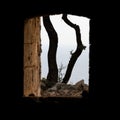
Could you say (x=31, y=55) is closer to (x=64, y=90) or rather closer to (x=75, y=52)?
(x=64, y=90)

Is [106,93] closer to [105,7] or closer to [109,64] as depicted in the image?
[109,64]

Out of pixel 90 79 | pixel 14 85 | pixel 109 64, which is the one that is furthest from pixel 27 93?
pixel 109 64

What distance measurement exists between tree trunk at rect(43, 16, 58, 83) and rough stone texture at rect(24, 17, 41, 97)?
17.6 ft

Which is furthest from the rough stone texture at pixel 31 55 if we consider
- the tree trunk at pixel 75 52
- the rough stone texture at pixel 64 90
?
the tree trunk at pixel 75 52

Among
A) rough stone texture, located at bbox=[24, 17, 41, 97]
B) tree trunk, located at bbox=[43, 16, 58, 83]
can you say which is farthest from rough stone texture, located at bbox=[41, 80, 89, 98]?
tree trunk, located at bbox=[43, 16, 58, 83]

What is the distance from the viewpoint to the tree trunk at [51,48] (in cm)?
1494

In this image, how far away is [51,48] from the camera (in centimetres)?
1517

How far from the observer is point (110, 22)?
675 centimetres

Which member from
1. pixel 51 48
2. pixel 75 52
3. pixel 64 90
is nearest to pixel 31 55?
pixel 64 90

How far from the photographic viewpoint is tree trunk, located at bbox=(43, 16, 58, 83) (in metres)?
14.9

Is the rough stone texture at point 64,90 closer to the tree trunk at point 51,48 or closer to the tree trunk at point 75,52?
the tree trunk at point 75,52

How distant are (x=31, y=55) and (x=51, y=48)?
6555 millimetres

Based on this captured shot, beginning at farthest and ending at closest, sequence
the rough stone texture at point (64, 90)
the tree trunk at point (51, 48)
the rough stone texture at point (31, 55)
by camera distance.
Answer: the tree trunk at point (51, 48) < the rough stone texture at point (64, 90) < the rough stone texture at point (31, 55)

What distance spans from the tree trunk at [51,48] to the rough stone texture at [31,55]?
537cm
